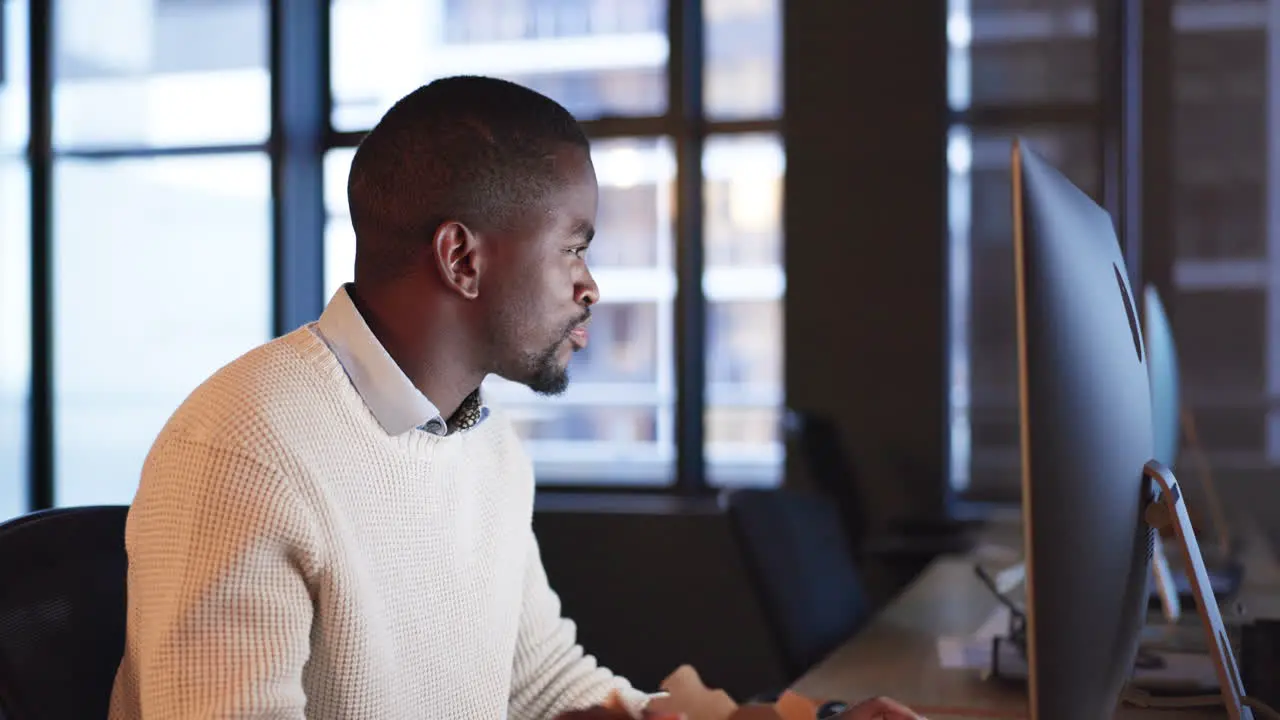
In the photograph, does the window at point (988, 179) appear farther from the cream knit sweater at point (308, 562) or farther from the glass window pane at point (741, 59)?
the cream knit sweater at point (308, 562)

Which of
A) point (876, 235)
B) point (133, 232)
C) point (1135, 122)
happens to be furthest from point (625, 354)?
point (133, 232)

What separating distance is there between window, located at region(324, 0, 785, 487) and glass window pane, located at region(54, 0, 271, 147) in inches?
33.9

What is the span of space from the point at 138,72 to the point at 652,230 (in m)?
2.10

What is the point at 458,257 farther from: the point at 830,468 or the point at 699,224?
the point at 699,224

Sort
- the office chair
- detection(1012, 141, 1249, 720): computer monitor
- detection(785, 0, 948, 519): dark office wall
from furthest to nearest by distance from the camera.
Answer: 1. detection(785, 0, 948, 519): dark office wall
2. the office chair
3. detection(1012, 141, 1249, 720): computer monitor

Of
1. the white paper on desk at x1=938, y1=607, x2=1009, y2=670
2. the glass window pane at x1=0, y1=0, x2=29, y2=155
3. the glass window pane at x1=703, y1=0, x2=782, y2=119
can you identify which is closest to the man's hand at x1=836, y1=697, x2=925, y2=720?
the white paper on desk at x1=938, y1=607, x2=1009, y2=670

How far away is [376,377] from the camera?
1195 mm

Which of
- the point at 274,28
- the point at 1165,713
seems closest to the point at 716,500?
the point at 274,28

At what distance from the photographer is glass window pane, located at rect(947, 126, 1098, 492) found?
4152mm

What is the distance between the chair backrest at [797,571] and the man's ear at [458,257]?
2.94ft

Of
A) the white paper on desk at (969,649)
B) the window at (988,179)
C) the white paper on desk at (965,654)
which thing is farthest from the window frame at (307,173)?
the white paper on desk at (965,654)

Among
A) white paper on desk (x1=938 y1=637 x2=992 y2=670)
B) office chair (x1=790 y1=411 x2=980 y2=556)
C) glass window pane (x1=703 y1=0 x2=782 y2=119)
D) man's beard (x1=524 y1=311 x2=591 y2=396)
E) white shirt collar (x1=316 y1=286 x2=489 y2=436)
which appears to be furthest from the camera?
glass window pane (x1=703 y1=0 x2=782 y2=119)

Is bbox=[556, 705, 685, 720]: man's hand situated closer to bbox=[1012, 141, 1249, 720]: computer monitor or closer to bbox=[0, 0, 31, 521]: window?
bbox=[1012, 141, 1249, 720]: computer monitor

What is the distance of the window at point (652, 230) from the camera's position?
437cm
